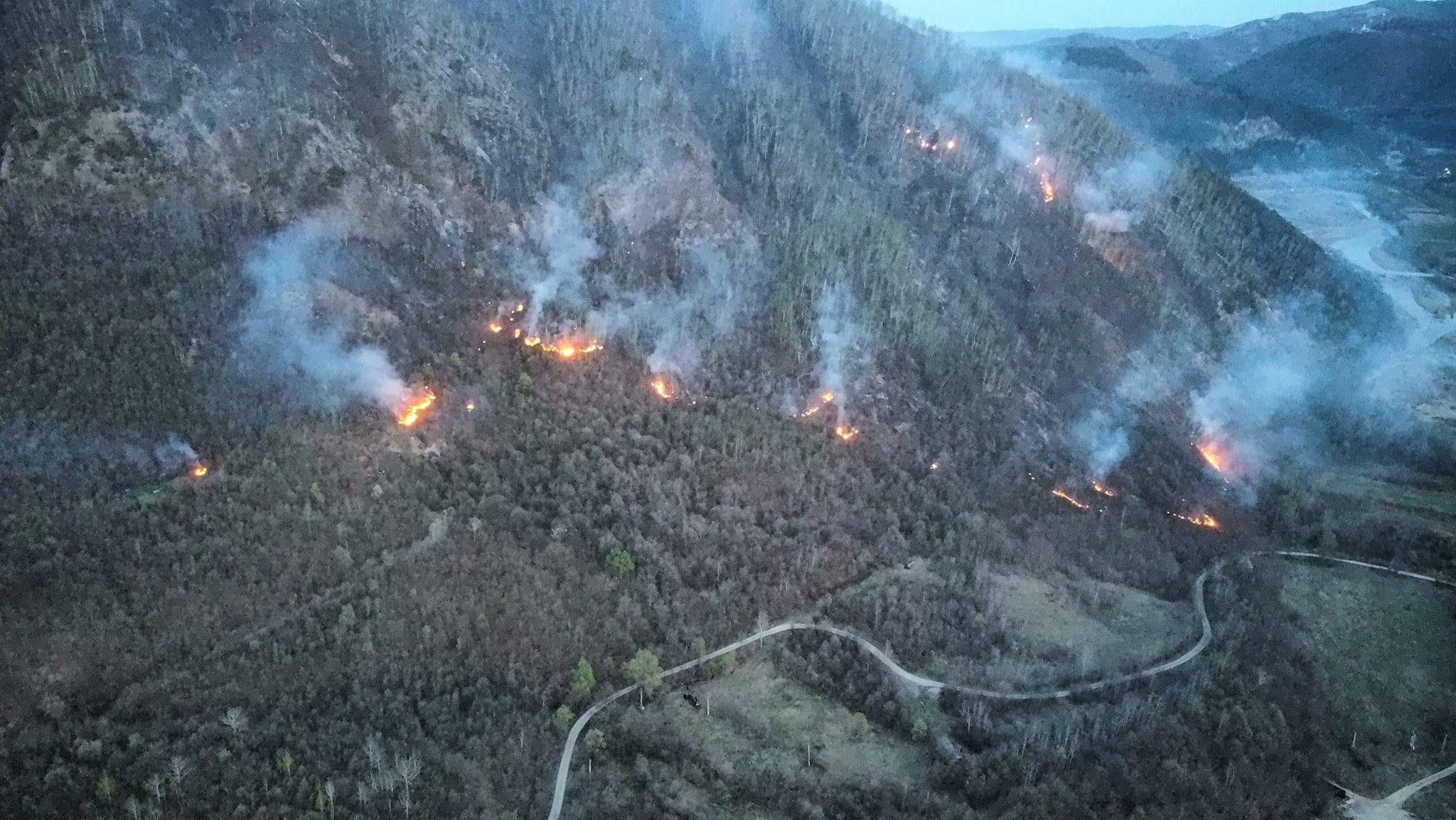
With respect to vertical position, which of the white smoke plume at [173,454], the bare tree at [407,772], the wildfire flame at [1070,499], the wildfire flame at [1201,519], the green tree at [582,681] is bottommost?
the wildfire flame at [1201,519]

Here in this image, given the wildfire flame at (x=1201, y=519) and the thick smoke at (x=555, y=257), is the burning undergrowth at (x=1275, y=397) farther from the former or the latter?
the thick smoke at (x=555, y=257)

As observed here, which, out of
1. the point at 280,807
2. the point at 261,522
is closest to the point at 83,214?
the point at 261,522

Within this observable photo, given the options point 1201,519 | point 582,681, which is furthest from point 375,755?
point 1201,519

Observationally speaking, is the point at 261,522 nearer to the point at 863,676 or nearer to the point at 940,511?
the point at 863,676

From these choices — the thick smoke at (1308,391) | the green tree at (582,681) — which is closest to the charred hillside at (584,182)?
the thick smoke at (1308,391)

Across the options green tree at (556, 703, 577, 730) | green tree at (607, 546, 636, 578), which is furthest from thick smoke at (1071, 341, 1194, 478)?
green tree at (556, 703, 577, 730)

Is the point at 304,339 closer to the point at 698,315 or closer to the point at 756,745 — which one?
the point at 698,315

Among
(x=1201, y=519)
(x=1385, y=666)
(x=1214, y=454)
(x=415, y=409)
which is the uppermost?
(x=415, y=409)
